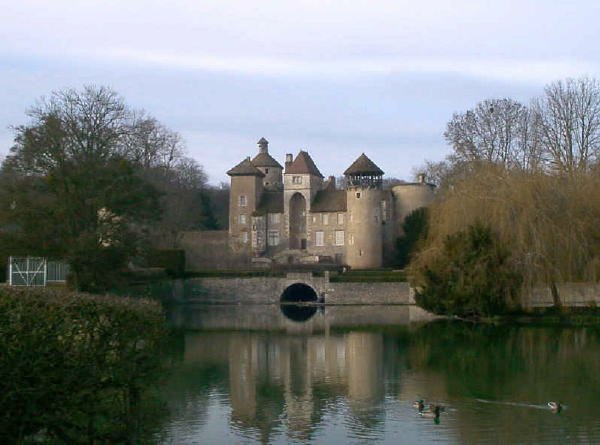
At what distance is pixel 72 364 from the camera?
6918 mm

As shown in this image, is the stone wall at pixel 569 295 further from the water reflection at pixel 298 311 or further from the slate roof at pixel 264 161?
the slate roof at pixel 264 161

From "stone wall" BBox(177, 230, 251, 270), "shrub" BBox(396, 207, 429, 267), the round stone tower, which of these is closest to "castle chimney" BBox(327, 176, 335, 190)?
the round stone tower

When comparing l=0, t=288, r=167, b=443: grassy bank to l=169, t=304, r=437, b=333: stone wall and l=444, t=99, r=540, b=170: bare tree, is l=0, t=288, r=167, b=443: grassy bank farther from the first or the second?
l=444, t=99, r=540, b=170: bare tree

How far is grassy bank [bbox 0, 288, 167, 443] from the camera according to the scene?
6309 millimetres

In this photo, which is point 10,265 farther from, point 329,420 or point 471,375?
point 329,420

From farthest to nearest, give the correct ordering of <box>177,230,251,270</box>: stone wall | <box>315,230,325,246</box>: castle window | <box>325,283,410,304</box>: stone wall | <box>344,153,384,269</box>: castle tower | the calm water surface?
1. <box>177,230,251,270</box>: stone wall
2. <box>315,230,325,246</box>: castle window
3. <box>344,153,384,269</box>: castle tower
4. <box>325,283,410,304</box>: stone wall
5. the calm water surface

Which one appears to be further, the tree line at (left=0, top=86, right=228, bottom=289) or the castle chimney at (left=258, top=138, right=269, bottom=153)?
the castle chimney at (left=258, top=138, right=269, bottom=153)

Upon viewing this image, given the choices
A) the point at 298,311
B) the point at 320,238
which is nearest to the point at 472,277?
the point at 298,311

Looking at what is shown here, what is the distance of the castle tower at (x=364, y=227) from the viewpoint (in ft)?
173

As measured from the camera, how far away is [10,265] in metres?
29.0

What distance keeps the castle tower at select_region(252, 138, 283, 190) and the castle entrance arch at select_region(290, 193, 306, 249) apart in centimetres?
339

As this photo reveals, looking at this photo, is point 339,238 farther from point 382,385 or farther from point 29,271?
point 382,385

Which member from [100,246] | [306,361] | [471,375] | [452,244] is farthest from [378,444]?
[452,244]

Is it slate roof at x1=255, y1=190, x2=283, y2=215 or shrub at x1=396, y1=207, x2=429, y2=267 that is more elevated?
slate roof at x1=255, y1=190, x2=283, y2=215
